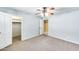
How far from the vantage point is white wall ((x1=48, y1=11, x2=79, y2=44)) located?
1231mm

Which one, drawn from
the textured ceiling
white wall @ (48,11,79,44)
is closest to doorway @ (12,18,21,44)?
the textured ceiling

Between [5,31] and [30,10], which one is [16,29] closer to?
[5,31]

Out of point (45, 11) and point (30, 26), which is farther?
point (30, 26)

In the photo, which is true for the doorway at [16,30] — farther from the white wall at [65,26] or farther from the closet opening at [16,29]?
the white wall at [65,26]

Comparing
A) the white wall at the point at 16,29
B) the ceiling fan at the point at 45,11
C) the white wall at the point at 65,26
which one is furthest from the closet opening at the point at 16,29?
the white wall at the point at 65,26

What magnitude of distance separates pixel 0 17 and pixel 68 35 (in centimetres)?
96

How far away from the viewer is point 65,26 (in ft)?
4.24

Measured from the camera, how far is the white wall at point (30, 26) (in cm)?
134

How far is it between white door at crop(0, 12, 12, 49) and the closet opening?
42 millimetres

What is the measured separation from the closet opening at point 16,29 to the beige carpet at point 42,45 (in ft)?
0.05

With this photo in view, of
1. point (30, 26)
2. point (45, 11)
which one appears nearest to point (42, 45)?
point (30, 26)

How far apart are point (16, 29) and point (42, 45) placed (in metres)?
0.44
